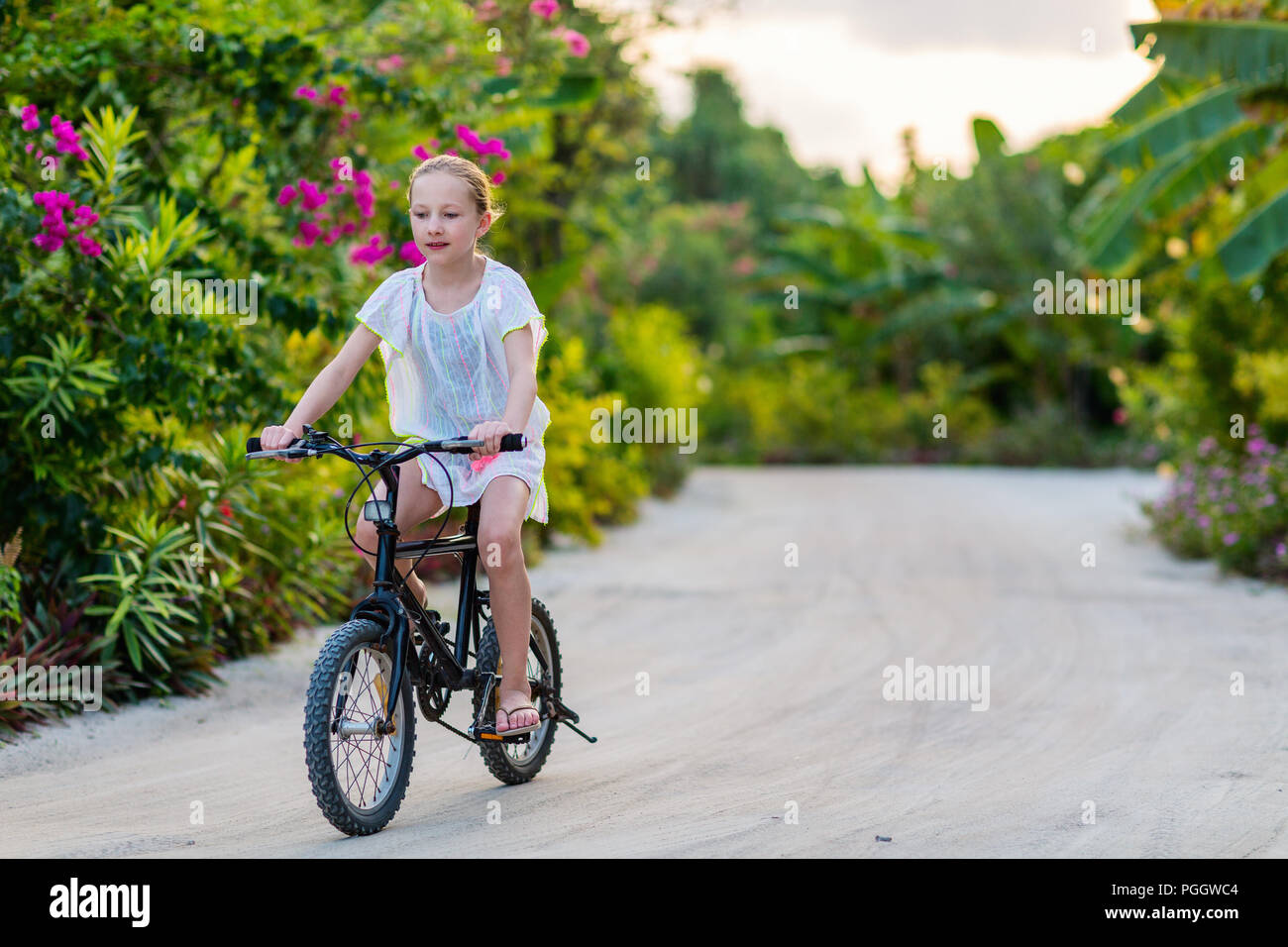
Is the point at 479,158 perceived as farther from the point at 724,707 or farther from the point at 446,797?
the point at 446,797

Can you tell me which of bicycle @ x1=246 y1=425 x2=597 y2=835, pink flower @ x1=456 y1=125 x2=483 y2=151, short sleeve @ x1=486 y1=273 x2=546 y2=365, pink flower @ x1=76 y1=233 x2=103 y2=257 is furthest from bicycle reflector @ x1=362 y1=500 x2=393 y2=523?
pink flower @ x1=456 y1=125 x2=483 y2=151

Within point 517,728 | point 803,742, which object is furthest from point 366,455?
point 803,742

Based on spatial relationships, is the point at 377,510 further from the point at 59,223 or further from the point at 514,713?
the point at 59,223

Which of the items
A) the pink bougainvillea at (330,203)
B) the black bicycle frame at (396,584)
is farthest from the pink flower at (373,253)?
the black bicycle frame at (396,584)

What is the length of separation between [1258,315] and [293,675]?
33.6 ft

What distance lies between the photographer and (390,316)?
4.92 meters

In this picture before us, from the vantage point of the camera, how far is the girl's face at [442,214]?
15.8 ft

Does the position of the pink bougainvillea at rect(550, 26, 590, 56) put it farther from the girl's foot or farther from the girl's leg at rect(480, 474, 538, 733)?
the girl's foot

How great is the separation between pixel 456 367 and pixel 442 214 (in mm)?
502

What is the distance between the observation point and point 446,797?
5.40 metres

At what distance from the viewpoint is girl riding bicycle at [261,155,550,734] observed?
15.8 feet

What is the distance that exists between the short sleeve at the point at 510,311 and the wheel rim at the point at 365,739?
1126 millimetres

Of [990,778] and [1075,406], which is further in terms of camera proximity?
[1075,406]
